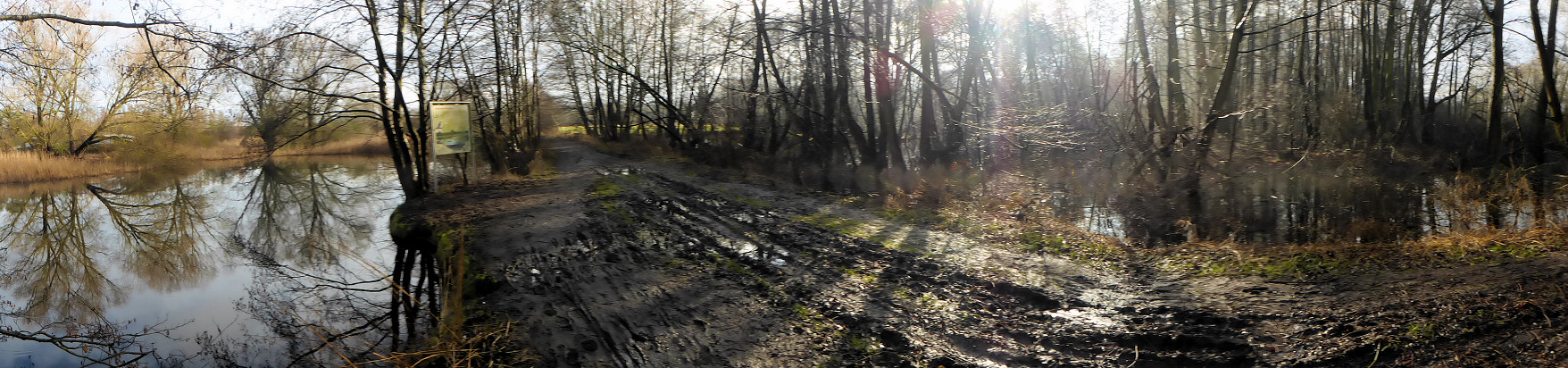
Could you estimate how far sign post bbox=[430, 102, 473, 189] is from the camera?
46.4 ft

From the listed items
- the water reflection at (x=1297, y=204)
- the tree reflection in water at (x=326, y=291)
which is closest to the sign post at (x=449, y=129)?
the tree reflection in water at (x=326, y=291)

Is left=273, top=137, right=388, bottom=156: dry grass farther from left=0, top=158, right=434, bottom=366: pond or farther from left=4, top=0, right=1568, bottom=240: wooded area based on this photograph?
left=0, top=158, right=434, bottom=366: pond

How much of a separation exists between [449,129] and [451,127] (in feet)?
0.14

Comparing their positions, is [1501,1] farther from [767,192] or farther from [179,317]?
[179,317]

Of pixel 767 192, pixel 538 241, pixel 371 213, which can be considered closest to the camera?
pixel 538 241

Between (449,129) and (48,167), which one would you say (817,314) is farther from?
(48,167)

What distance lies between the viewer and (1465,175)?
39.8 ft

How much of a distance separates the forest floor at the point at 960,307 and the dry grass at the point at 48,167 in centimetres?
2328

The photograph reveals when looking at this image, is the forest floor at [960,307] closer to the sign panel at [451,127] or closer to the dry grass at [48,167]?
the sign panel at [451,127]

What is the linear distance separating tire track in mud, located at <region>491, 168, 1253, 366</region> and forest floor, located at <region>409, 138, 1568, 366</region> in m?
0.02

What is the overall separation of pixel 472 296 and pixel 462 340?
167cm

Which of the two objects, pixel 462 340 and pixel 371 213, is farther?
pixel 371 213

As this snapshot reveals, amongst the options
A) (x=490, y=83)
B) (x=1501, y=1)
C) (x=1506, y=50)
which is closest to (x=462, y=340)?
(x=490, y=83)

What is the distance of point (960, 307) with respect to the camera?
6348mm
